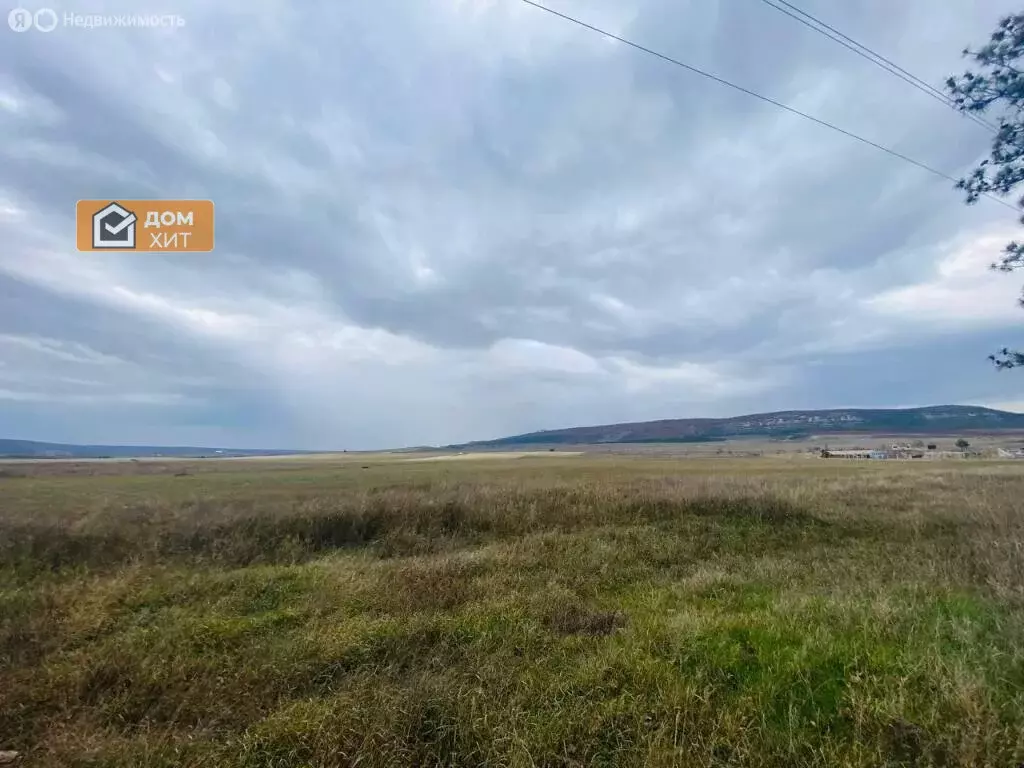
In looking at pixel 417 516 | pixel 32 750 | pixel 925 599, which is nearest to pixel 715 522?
pixel 925 599

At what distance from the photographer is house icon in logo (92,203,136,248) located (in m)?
12.1

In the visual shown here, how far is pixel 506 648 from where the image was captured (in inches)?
247

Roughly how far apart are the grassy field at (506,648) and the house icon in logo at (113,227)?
664 cm

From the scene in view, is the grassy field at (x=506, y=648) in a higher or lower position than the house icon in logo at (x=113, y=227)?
lower

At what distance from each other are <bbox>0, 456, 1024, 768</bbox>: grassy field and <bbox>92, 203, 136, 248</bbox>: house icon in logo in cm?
664

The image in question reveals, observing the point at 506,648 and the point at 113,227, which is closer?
the point at 506,648

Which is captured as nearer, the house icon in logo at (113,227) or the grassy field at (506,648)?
the grassy field at (506,648)

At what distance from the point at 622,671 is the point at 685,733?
1.14 m

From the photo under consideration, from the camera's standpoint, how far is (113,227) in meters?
12.2

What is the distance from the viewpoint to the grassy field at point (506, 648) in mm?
4391

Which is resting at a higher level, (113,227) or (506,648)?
(113,227)

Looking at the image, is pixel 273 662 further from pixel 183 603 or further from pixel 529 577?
pixel 529 577

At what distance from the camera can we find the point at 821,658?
5.55 m

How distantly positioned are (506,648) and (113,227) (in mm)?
13033
